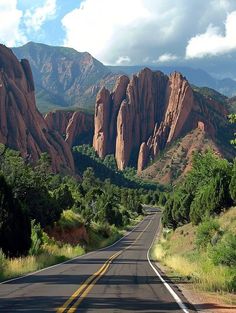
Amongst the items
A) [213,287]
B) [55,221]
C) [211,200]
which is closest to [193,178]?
[211,200]

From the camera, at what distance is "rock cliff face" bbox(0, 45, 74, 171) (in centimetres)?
15354

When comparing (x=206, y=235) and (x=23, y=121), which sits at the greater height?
(x=23, y=121)

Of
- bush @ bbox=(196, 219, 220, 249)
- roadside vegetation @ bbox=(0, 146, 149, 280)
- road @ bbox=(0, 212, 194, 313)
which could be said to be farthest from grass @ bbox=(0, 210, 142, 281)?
bush @ bbox=(196, 219, 220, 249)

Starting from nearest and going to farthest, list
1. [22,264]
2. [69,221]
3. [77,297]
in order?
[77,297], [22,264], [69,221]

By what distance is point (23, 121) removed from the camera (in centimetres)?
16100

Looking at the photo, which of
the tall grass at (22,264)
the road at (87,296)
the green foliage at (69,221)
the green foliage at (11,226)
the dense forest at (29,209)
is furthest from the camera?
the green foliage at (69,221)

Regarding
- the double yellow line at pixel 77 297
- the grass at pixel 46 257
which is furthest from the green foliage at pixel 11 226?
the double yellow line at pixel 77 297

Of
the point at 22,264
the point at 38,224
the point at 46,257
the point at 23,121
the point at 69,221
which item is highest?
the point at 23,121

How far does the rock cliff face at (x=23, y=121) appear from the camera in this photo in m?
154

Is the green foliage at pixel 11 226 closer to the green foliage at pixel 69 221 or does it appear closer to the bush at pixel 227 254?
the bush at pixel 227 254

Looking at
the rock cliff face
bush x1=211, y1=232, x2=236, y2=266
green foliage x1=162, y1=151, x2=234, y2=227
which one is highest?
the rock cliff face

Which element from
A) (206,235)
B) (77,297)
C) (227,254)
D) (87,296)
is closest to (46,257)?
(206,235)

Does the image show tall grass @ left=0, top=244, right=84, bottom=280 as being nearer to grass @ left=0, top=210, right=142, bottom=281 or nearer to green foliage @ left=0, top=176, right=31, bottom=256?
grass @ left=0, top=210, right=142, bottom=281

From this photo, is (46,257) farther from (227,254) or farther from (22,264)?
(227,254)
